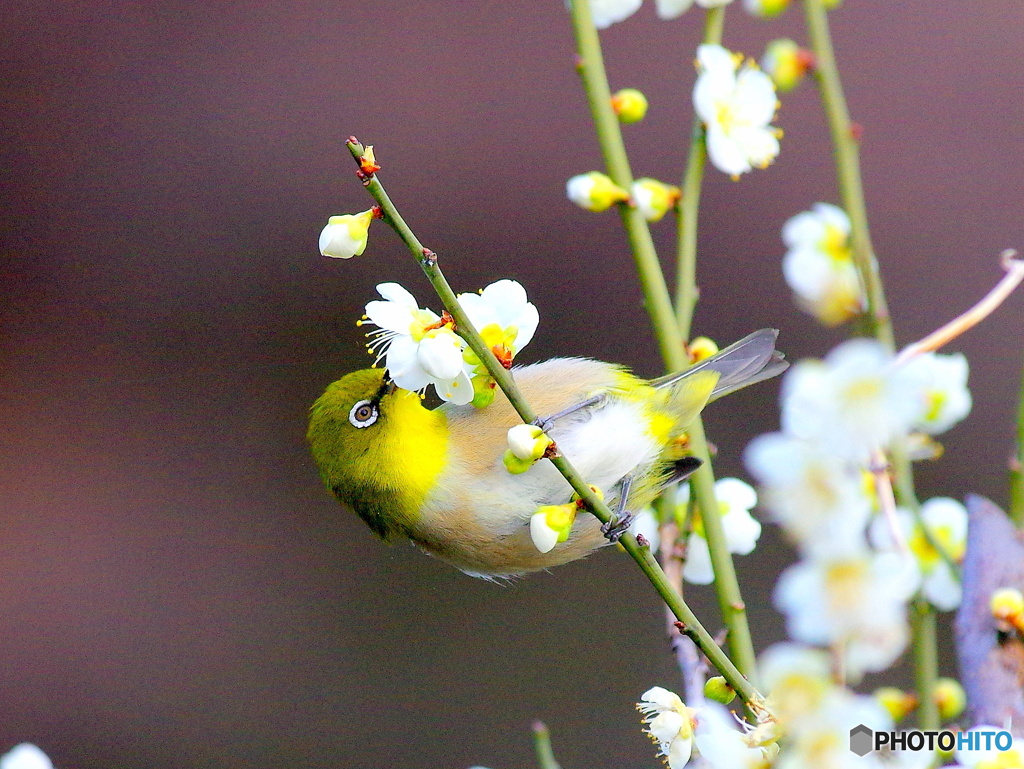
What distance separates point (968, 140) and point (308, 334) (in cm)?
163

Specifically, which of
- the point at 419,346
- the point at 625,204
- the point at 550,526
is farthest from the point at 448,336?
the point at 625,204

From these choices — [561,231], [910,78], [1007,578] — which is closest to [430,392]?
[1007,578]

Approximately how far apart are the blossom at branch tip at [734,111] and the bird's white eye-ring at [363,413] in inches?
21.2

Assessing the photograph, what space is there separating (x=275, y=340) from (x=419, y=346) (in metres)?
1.94

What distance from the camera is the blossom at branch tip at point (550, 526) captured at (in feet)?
2.60

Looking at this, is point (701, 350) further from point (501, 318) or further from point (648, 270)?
point (501, 318)

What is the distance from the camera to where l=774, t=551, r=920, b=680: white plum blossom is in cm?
40

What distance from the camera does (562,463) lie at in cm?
72

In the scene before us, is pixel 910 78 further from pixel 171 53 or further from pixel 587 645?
pixel 171 53

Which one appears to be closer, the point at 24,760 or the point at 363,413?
the point at 24,760

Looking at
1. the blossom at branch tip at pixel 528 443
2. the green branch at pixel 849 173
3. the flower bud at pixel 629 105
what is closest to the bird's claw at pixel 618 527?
the blossom at branch tip at pixel 528 443

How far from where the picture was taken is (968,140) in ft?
7.91

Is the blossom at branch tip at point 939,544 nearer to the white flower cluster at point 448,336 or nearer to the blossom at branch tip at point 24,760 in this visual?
the white flower cluster at point 448,336

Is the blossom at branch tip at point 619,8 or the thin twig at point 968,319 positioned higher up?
the blossom at branch tip at point 619,8
